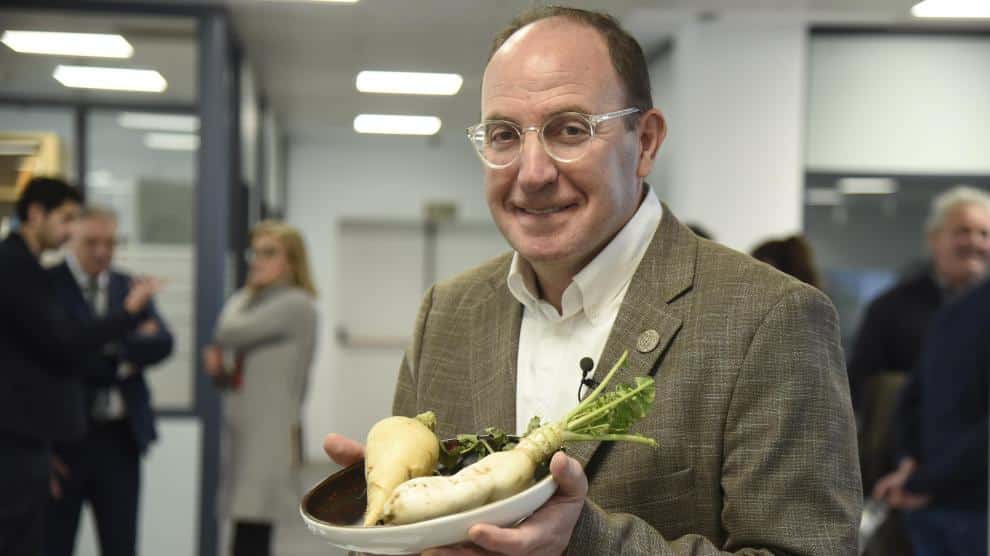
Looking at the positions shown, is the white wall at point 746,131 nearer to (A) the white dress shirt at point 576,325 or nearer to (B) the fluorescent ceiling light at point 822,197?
(B) the fluorescent ceiling light at point 822,197

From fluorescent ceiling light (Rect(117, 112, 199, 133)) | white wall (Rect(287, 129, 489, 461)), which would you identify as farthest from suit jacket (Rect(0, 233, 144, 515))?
white wall (Rect(287, 129, 489, 461))

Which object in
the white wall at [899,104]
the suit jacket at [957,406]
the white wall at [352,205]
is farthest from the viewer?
the white wall at [352,205]

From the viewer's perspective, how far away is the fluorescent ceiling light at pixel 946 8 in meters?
2.26

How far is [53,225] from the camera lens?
138 inches

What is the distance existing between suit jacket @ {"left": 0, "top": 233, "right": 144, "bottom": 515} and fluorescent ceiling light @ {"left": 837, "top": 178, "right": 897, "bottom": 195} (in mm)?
4035

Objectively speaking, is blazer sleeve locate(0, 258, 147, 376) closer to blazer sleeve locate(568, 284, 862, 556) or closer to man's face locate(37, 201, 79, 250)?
man's face locate(37, 201, 79, 250)

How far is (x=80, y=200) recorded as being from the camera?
377 centimetres

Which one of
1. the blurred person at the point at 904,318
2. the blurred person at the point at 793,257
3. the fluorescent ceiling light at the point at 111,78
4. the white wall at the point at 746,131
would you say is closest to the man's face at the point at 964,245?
the blurred person at the point at 904,318

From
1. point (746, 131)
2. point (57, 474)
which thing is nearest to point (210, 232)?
point (57, 474)

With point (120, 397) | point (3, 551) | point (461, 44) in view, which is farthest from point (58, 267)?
point (461, 44)

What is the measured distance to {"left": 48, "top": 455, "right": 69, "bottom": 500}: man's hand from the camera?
3.63 m

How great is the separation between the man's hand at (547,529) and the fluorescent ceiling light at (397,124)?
7519 mm

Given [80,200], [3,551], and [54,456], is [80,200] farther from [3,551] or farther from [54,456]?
[3,551]

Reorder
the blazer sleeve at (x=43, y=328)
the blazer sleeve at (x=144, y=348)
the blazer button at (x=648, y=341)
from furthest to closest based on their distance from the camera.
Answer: the blazer sleeve at (x=144, y=348), the blazer sleeve at (x=43, y=328), the blazer button at (x=648, y=341)
